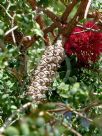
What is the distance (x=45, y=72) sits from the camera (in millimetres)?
1135

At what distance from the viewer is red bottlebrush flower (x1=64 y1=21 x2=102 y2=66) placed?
1.82m

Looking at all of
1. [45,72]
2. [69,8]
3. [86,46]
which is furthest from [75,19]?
[86,46]

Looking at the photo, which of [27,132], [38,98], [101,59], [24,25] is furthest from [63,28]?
[27,132]

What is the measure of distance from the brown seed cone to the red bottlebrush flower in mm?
603

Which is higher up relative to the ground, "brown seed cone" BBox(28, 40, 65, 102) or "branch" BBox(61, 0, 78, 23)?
"branch" BBox(61, 0, 78, 23)

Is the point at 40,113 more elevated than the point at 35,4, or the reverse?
the point at 35,4

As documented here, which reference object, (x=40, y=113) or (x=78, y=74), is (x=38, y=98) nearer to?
(x=40, y=113)

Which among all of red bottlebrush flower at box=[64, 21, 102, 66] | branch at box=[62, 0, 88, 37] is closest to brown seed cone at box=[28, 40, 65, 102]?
branch at box=[62, 0, 88, 37]

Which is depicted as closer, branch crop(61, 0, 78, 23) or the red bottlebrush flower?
branch crop(61, 0, 78, 23)

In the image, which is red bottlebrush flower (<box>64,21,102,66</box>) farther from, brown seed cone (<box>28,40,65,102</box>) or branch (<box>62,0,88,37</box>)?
brown seed cone (<box>28,40,65,102</box>)

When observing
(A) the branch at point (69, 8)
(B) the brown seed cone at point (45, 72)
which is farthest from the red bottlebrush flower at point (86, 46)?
(B) the brown seed cone at point (45, 72)

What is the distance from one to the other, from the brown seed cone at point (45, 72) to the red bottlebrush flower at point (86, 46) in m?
0.60

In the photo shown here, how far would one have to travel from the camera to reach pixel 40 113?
21.5 inches

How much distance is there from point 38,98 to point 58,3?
47 centimetres
